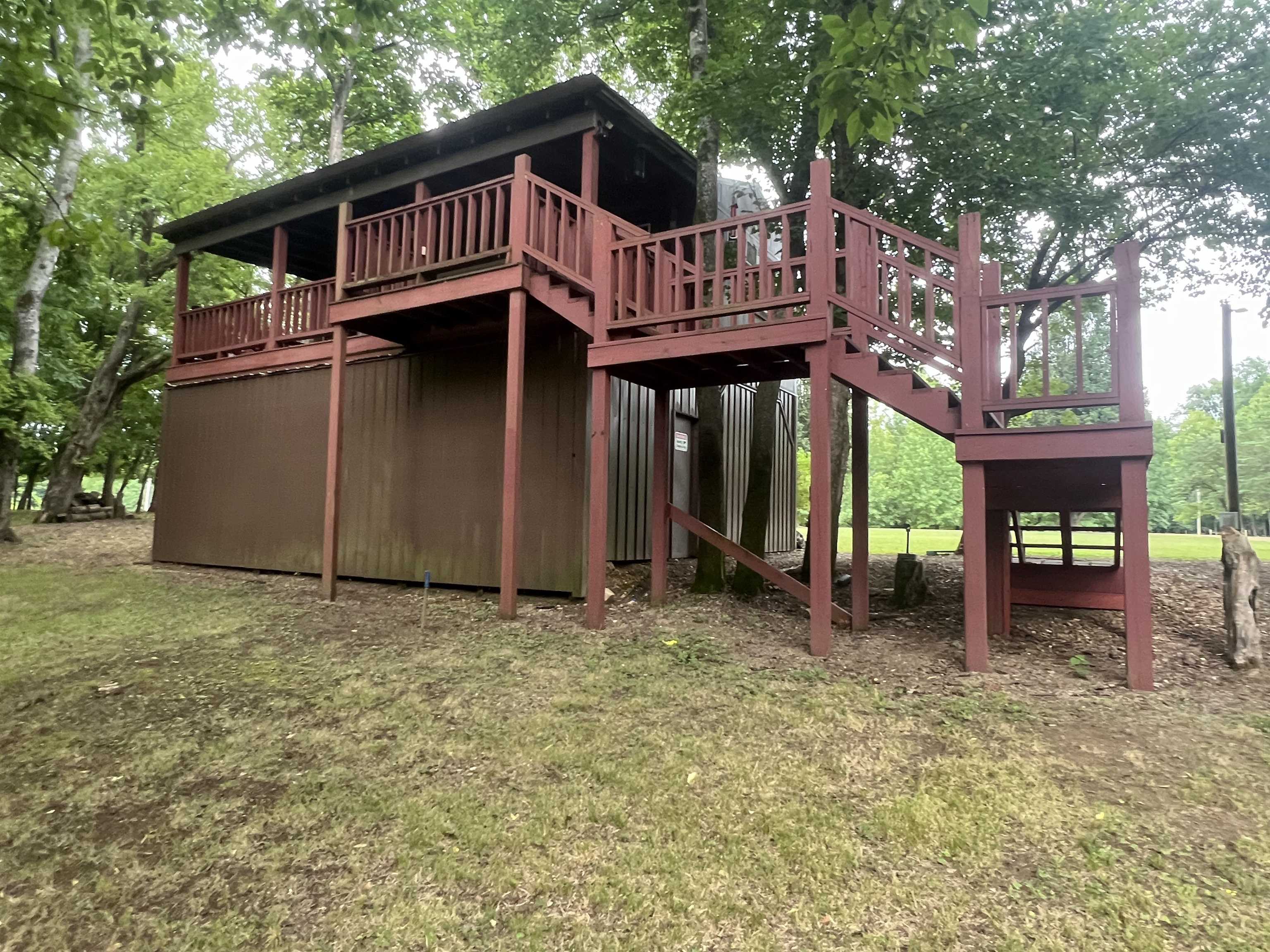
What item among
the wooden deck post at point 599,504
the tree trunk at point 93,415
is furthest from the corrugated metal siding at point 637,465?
the tree trunk at point 93,415

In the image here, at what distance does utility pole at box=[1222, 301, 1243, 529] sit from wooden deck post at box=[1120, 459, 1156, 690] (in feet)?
39.8

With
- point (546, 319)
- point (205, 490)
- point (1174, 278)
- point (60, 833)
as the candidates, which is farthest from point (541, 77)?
point (60, 833)

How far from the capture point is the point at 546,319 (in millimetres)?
7734

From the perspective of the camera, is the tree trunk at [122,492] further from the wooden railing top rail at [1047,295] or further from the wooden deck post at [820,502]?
the wooden railing top rail at [1047,295]

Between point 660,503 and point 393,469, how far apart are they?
3.88 meters

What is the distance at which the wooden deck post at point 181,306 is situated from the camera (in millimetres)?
11086

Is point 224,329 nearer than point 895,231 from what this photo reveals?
No

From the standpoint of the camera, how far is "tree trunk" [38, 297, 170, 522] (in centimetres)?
1708

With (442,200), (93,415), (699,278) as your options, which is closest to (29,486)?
(93,415)

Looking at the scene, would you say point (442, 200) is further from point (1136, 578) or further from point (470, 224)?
point (1136, 578)

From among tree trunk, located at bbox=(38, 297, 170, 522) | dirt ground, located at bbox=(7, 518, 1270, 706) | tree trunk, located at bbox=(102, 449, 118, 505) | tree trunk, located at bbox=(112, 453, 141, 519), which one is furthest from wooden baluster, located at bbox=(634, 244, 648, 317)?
tree trunk, located at bbox=(102, 449, 118, 505)

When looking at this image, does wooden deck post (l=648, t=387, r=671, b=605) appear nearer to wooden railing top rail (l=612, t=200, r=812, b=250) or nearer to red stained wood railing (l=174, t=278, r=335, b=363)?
wooden railing top rail (l=612, t=200, r=812, b=250)

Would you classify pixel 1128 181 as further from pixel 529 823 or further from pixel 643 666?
pixel 529 823

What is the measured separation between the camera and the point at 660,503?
689 centimetres
